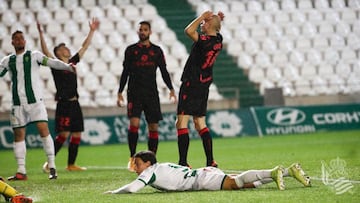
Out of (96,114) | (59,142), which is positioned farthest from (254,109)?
(59,142)

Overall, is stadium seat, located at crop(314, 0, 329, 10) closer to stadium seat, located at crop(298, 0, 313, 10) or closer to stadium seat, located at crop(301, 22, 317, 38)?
stadium seat, located at crop(298, 0, 313, 10)

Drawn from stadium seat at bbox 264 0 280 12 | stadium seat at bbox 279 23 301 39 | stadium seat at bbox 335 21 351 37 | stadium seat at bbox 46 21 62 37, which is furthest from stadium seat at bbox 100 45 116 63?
stadium seat at bbox 335 21 351 37

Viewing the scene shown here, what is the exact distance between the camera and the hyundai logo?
21047 millimetres

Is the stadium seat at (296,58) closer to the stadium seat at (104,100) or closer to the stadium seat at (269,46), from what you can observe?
the stadium seat at (269,46)

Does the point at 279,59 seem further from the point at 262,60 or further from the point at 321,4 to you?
the point at 321,4

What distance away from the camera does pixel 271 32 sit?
25.6 metres

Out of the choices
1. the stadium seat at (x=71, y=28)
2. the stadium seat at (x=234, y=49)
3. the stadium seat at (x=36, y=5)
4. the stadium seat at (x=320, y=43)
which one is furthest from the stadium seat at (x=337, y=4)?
the stadium seat at (x=36, y=5)

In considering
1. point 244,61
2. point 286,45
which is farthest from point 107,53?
point 286,45

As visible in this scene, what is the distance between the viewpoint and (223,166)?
38.3 feet

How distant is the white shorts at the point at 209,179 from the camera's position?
7785 millimetres

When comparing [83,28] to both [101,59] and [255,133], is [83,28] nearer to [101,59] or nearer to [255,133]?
[101,59]

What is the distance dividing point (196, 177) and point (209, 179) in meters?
0.13

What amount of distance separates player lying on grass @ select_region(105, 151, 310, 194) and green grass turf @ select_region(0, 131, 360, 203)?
116 mm

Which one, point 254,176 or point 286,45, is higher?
point 286,45
